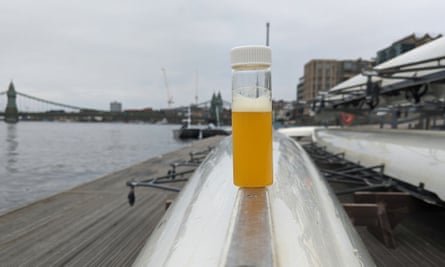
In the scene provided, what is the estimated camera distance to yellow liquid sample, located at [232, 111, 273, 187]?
108cm

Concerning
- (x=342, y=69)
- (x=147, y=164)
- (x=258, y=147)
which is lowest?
(x=147, y=164)

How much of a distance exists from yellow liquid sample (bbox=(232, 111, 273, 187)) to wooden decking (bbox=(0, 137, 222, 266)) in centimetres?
224

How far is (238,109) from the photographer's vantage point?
1.09 m

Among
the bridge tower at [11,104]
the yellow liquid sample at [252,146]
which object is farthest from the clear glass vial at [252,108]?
the bridge tower at [11,104]

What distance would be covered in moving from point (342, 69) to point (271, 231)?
8825 centimetres

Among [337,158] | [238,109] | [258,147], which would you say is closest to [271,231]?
[258,147]

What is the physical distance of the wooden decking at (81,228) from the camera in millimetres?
3029

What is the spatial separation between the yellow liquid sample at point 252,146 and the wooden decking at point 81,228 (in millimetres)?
2236

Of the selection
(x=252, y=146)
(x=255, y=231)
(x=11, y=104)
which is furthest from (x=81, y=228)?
(x=11, y=104)

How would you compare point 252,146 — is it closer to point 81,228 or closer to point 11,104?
point 81,228

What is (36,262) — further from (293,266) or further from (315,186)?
(293,266)

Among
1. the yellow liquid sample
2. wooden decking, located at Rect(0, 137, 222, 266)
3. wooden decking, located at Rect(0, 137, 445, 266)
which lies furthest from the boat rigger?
wooden decking, located at Rect(0, 137, 222, 266)

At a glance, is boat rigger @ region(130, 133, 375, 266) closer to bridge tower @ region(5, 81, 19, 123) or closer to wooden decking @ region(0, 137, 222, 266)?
wooden decking @ region(0, 137, 222, 266)

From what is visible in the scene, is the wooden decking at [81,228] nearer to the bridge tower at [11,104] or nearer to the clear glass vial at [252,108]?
the clear glass vial at [252,108]
